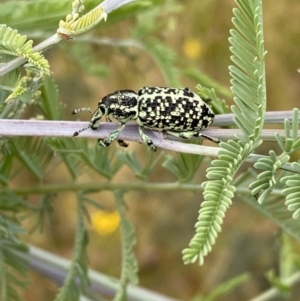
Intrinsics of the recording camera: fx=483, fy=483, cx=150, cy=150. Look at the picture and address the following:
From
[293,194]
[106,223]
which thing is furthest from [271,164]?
[106,223]

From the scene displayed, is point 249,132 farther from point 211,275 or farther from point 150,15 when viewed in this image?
point 211,275

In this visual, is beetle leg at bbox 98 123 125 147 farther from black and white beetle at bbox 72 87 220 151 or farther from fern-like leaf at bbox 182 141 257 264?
fern-like leaf at bbox 182 141 257 264

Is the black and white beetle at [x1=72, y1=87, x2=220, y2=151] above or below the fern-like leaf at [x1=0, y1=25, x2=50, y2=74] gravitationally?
above

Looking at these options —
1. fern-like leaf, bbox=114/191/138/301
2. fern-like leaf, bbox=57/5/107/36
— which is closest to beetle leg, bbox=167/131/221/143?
fern-like leaf, bbox=57/5/107/36

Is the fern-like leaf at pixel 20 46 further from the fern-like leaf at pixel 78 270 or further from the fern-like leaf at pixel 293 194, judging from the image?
the fern-like leaf at pixel 78 270

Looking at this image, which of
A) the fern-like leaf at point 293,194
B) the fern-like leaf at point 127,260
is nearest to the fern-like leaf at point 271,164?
the fern-like leaf at point 293,194

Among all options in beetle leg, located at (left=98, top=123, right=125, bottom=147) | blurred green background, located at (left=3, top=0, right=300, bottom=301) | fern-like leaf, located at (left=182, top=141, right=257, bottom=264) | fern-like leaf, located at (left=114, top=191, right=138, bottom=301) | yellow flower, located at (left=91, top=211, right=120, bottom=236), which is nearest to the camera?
fern-like leaf, located at (left=182, top=141, right=257, bottom=264)

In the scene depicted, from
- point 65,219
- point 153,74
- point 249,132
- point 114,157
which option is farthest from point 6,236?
point 153,74
